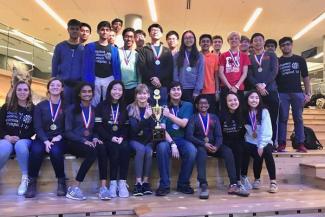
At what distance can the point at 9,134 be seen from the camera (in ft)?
11.8

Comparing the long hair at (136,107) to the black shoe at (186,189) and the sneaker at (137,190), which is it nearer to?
the sneaker at (137,190)

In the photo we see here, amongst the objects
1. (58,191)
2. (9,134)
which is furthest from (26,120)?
(58,191)

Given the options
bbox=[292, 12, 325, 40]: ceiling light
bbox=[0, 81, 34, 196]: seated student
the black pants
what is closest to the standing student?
the black pants

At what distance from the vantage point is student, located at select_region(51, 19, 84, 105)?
4000 mm

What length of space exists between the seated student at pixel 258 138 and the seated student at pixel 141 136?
1092 mm

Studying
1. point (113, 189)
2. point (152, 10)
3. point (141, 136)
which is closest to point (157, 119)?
point (141, 136)

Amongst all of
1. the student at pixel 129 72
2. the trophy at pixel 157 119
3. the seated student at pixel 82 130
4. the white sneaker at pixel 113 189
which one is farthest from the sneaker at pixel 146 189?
the student at pixel 129 72

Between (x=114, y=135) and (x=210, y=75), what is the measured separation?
1.43m

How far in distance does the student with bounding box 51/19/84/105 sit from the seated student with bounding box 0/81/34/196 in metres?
0.44

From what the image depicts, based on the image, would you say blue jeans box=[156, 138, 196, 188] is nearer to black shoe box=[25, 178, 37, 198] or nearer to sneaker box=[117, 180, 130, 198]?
sneaker box=[117, 180, 130, 198]

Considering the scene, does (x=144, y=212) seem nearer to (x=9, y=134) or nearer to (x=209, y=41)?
(x=9, y=134)

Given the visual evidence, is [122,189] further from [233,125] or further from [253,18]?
[253,18]

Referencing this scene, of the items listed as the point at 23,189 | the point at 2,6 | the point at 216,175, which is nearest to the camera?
the point at 23,189

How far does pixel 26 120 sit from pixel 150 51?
1573mm
